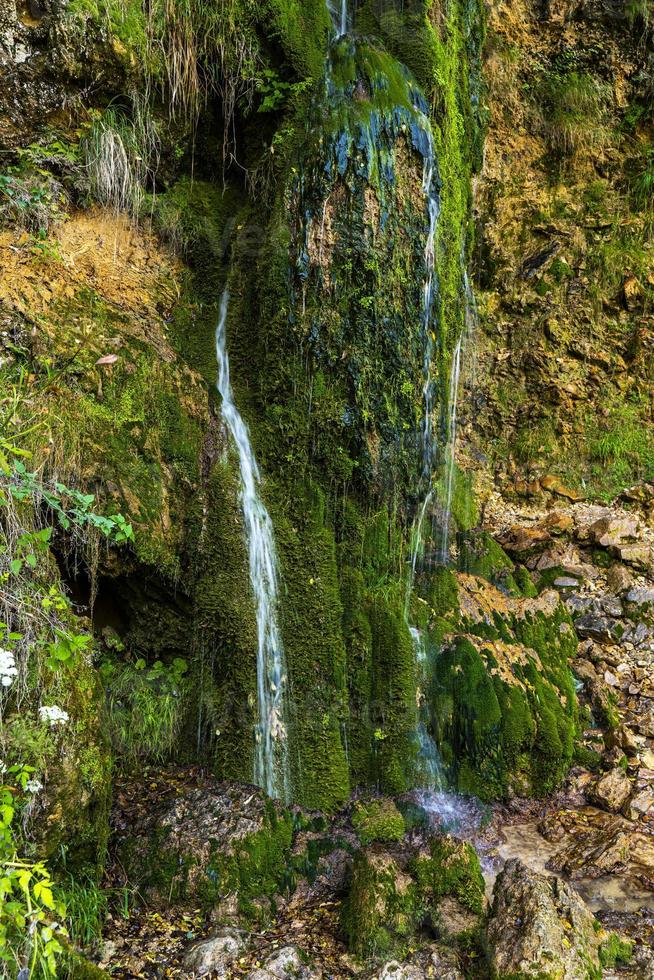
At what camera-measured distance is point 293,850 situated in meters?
4.22

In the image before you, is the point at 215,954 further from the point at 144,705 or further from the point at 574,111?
the point at 574,111

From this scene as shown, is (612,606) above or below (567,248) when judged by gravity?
below

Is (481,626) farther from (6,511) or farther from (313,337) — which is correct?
(6,511)

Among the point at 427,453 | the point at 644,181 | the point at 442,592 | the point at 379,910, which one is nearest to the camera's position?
the point at 379,910

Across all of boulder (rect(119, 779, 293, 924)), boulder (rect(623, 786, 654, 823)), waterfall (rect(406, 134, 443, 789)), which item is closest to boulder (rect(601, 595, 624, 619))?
boulder (rect(623, 786, 654, 823))

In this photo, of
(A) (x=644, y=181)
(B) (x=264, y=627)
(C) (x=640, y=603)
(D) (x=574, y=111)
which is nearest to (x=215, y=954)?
(B) (x=264, y=627)

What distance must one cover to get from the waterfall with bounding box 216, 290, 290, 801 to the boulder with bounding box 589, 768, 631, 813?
237cm

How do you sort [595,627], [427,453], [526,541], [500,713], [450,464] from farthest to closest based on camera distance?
[450,464], [526,541], [595,627], [427,453], [500,713]

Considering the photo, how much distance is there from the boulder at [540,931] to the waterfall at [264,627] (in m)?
1.62

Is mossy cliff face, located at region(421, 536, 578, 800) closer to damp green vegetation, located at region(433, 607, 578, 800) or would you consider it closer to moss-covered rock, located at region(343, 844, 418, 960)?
damp green vegetation, located at region(433, 607, 578, 800)

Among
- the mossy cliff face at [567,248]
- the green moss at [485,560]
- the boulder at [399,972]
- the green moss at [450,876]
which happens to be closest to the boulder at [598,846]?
the green moss at [450,876]

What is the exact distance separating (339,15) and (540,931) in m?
6.79

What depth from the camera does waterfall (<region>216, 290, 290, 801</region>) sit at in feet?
14.7

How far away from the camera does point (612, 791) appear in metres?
4.88
